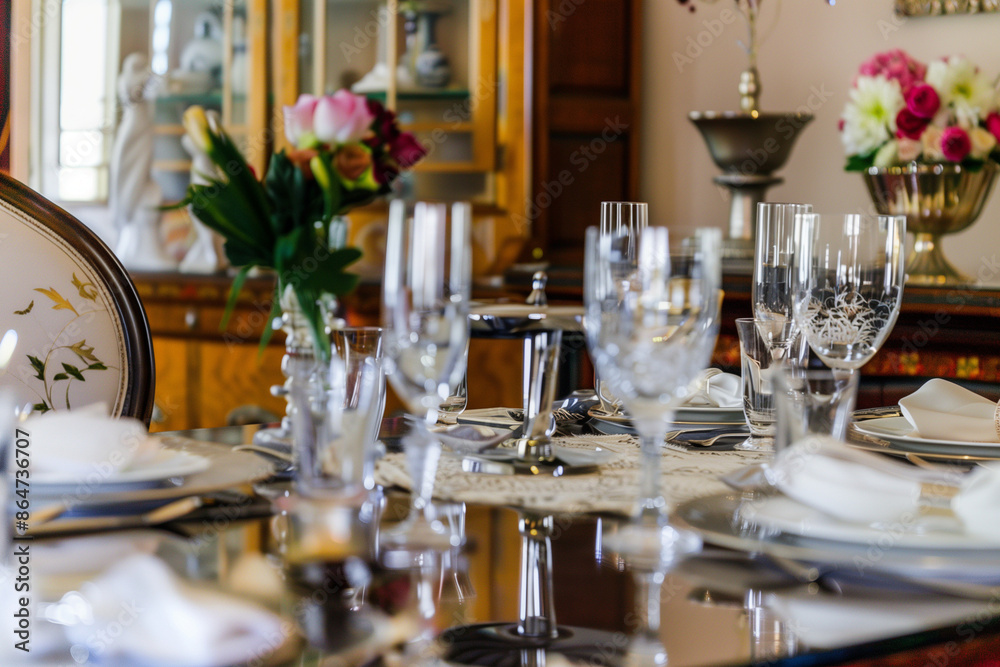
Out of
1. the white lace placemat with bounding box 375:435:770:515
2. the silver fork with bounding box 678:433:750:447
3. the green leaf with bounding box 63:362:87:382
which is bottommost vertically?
the white lace placemat with bounding box 375:435:770:515

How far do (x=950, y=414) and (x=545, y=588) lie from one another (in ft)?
1.87

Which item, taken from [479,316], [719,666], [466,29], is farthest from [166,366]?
[719,666]

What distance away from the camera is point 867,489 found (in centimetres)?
60

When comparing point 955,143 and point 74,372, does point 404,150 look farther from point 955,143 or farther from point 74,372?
A: point 955,143

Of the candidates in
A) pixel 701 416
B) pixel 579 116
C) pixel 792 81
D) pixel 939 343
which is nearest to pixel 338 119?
pixel 701 416

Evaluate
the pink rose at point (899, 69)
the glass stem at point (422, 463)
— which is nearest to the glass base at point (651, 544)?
the glass stem at point (422, 463)

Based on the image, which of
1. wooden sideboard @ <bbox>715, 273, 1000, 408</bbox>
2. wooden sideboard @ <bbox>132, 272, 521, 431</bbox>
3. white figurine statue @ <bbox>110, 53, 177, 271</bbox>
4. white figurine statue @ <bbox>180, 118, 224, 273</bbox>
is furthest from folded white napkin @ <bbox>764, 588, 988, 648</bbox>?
white figurine statue @ <bbox>110, 53, 177, 271</bbox>

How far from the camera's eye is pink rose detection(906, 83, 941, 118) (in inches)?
76.2

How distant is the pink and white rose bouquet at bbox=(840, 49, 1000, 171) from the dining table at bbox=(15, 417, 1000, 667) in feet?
4.69

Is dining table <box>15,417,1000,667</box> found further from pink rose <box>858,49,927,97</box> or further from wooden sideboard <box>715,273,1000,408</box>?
pink rose <box>858,49,927,97</box>

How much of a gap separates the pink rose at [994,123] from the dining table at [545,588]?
57.6 inches

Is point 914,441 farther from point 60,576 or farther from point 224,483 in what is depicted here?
point 60,576

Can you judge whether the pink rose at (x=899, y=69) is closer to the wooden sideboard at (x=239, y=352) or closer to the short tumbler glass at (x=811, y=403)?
the wooden sideboard at (x=239, y=352)

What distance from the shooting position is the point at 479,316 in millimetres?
800
